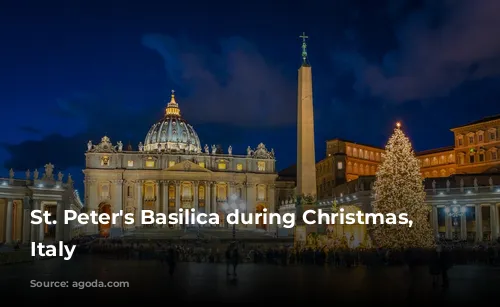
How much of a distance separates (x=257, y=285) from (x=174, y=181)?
8831 cm

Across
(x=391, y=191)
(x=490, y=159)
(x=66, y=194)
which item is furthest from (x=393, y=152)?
(x=490, y=159)

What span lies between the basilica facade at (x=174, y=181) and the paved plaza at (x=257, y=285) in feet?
249

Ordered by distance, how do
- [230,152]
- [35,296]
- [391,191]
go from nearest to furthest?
[35,296] → [391,191] → [230,152]

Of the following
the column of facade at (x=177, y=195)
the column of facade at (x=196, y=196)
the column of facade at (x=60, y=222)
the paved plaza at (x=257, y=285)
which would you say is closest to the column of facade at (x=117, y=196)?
the column of facade at (x=177, y=195)

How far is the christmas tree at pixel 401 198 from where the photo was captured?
3216cm

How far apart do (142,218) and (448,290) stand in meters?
89.2

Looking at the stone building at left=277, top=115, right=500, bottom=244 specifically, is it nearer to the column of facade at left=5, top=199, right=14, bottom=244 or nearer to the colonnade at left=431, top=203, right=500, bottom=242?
the colonnade at left=431, top=203, right=500, bottom=242

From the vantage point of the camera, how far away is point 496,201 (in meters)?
58.8

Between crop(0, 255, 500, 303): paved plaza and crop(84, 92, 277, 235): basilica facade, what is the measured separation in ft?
249

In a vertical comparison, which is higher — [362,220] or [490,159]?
[490,159]

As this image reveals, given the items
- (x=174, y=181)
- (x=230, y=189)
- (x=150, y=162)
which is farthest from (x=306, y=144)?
(x=230, y=189)

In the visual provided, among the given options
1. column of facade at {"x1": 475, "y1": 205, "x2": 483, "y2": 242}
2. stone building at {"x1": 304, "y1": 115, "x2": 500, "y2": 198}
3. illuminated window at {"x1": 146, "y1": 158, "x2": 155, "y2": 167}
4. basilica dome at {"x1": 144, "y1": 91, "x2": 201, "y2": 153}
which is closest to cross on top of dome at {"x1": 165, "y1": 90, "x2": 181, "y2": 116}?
basilica dome at {"x1": 144, "y1": 91, "x2": 201, "y2": 153}

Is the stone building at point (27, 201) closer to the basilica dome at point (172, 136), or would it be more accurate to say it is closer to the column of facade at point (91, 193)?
the column of facade at point (91, 193)

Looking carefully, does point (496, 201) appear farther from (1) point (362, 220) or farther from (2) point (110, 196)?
(2) point (110, 196)
